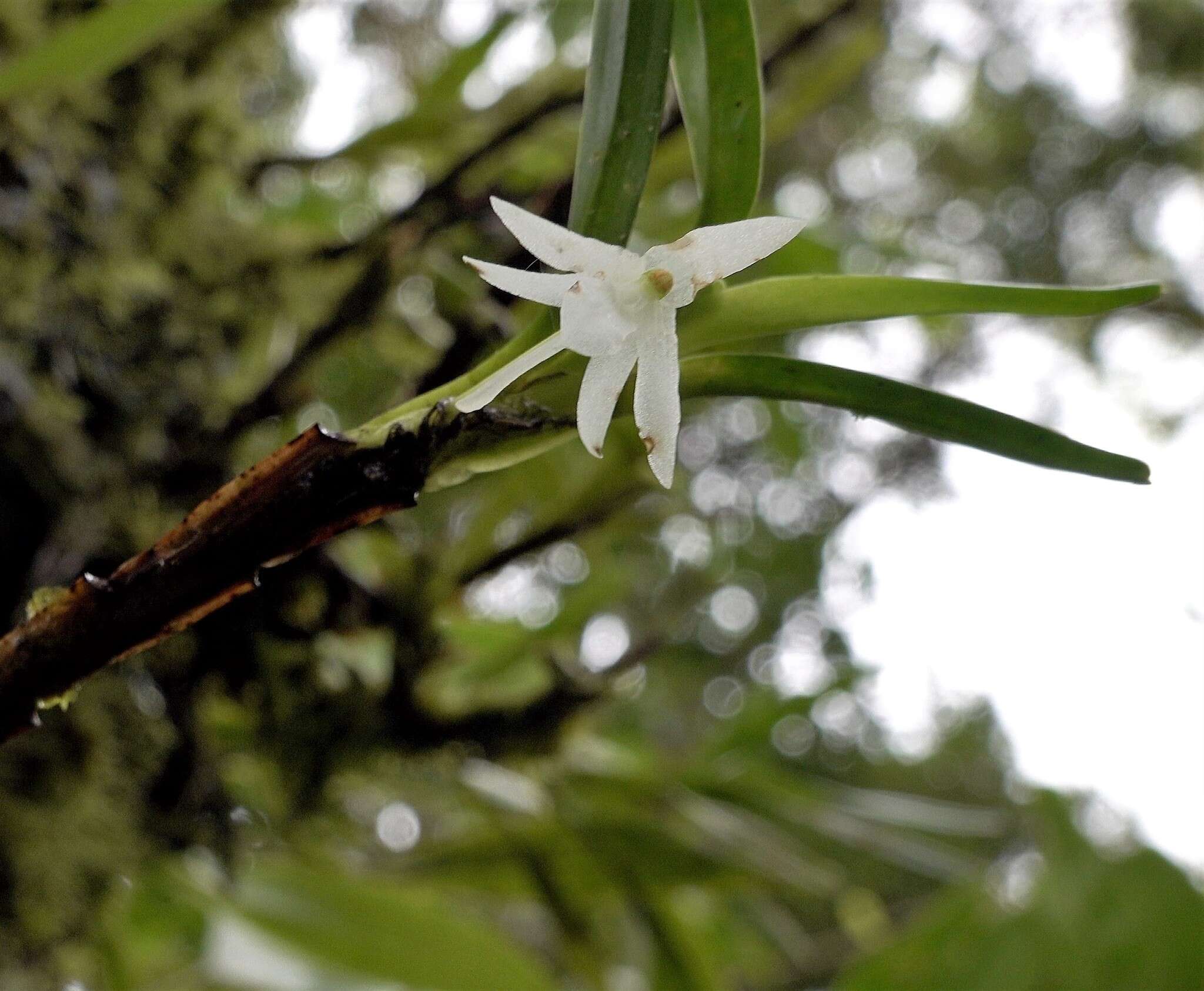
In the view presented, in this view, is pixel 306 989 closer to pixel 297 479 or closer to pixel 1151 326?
pixel 297 479

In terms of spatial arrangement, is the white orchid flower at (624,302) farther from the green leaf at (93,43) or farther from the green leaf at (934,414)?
the green leaf at (93,43)

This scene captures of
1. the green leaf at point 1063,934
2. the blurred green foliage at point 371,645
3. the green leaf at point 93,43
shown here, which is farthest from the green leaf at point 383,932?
the green leaf at point 93,43

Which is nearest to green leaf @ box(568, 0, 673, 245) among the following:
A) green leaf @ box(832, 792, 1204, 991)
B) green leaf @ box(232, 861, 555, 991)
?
green leaf @ box(232, 861, 555, 991)

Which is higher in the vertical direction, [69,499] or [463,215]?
[463,215]

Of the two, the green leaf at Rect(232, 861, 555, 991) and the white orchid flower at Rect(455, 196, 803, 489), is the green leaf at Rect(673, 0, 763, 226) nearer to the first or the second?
the white orchid flower at Rect(455, 196, 803, 489)

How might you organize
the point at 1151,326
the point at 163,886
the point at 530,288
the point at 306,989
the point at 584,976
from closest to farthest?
1. the point at 530,288
2. the point at 306,989
3. the point at 163,886
4. the point at 584,976
5. the point at 1151,326

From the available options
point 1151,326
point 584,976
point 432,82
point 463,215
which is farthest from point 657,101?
point 1151,326

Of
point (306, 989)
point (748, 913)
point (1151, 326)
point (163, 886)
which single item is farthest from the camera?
point (1151, 326)
